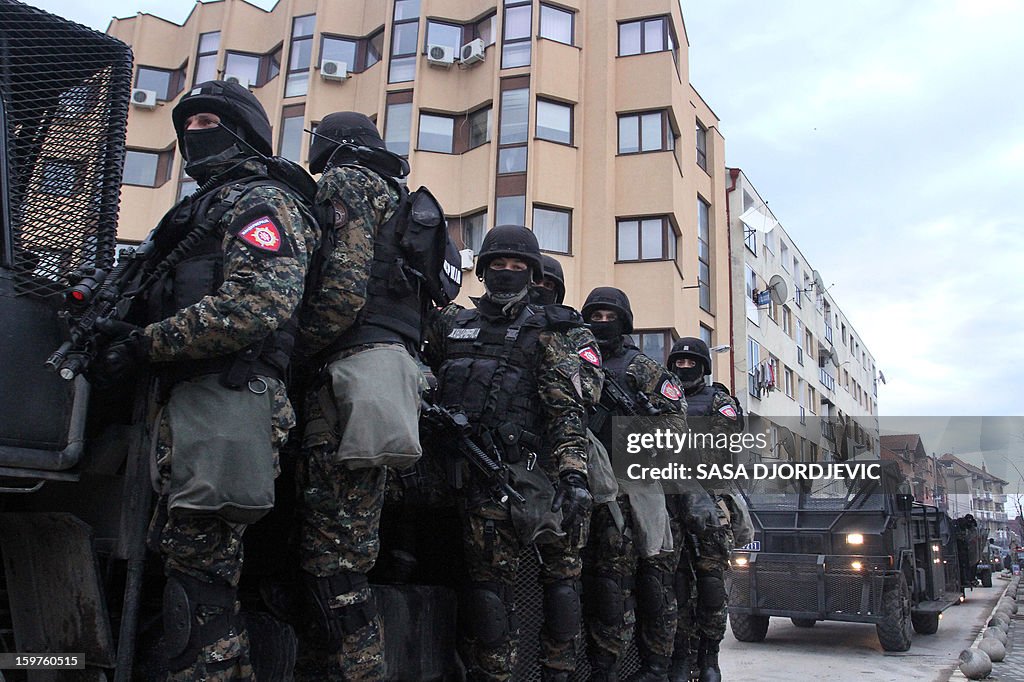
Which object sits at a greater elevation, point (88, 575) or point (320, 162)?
point (320, 162)

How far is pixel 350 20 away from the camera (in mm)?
23172

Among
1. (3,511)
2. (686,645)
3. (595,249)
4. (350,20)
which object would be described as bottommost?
(686,645)

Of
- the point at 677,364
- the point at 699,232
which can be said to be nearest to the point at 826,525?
the point at 677,364

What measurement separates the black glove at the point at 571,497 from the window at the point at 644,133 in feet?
58.0

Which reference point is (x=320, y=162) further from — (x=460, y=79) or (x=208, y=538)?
(x=460, y=79)

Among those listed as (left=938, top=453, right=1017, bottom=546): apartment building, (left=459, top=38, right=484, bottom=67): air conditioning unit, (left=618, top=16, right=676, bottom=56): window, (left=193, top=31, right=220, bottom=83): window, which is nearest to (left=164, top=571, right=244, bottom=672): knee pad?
(left=938, top=453, right=1017, bottom=546): apartment building

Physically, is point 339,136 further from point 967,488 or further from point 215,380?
point 967,488

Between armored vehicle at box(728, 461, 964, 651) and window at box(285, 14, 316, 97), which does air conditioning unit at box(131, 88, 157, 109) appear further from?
armored vehicle at box(728, 461, 964, 651)

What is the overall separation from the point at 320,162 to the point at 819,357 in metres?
37.4

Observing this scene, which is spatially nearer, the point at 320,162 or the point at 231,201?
the point at 231,201

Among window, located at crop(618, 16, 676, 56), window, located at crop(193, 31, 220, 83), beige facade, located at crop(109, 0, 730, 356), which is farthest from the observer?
window, located at crop(193, 31, 220, 83)

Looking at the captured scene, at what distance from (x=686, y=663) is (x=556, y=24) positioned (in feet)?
60.0

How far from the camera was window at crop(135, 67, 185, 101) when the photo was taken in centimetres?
2486

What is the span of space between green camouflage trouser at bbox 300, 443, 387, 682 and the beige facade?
16.4 meters
